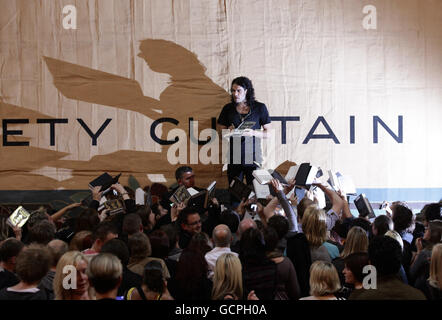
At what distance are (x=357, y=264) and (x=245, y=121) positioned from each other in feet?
12.2

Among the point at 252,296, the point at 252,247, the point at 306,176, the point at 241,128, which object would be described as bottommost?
the point at 252,296

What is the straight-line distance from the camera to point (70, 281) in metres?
3.15

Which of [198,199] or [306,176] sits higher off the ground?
[306,176]

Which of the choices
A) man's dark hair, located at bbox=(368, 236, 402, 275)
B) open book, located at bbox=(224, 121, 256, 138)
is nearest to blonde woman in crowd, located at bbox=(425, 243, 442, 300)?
man's dark hair, located at bbox=(368, 236, 402, 275)

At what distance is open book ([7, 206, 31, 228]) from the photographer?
4.90 m

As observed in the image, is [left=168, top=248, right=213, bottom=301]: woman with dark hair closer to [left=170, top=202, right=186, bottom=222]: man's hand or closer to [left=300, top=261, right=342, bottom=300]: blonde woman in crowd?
[left=300, top=261, right=342, bottom=300]: blonde woman in crowd

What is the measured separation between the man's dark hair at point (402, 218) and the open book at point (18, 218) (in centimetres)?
286

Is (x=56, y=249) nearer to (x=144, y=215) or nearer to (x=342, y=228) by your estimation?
(x=144, y=215)

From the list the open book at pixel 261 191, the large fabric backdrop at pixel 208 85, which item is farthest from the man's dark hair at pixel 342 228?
the large fabric backdrop at pixel 208 85

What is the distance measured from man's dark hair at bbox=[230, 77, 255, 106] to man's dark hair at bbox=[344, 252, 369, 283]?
385 cm

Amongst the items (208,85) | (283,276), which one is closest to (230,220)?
(283,276)
